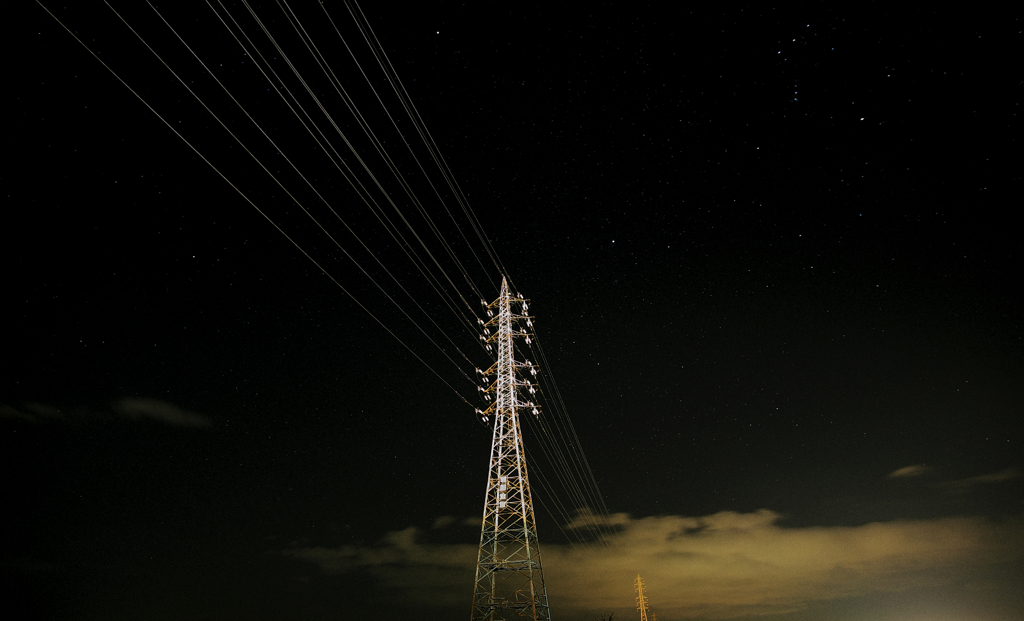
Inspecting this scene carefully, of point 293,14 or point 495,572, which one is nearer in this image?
point 293,14

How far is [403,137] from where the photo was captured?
1042 cm

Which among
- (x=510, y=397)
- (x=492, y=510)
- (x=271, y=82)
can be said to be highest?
(x=271, y=82)

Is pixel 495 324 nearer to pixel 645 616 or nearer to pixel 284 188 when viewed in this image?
pixel 284 188

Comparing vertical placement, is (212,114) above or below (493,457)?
above

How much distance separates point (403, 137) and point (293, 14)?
312cm

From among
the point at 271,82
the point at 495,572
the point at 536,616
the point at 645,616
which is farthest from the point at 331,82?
the point at 645,616

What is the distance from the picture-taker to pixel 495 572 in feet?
50.1

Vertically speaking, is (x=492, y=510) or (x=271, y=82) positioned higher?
(x=271, y=82)

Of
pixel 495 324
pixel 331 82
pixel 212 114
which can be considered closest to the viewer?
pixel 212 114

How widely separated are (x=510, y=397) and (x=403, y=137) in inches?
411

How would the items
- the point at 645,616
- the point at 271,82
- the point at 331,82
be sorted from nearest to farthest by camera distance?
the point at 271,82
the point at 331,82
the point at 645,616

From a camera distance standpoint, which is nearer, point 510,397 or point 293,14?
point 293,14

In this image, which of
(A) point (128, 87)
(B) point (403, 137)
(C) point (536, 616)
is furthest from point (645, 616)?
(A) point (128, 87)

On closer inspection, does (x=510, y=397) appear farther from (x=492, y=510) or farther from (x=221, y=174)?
(x=221, y=174)
